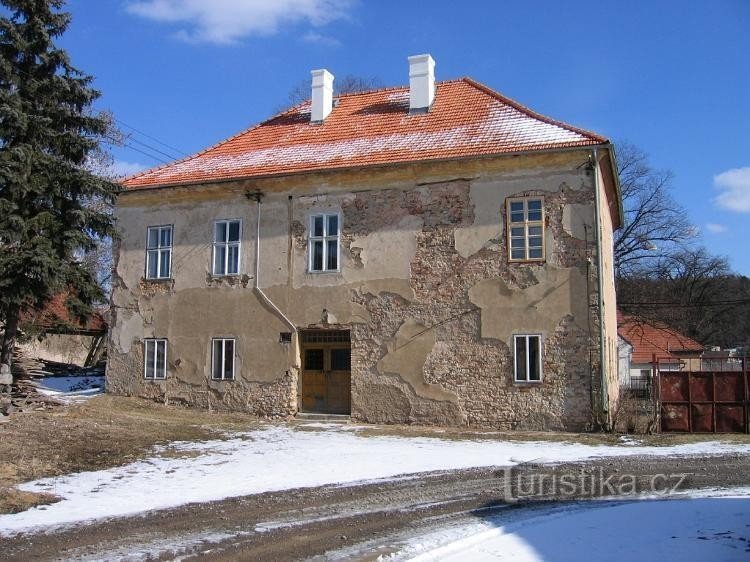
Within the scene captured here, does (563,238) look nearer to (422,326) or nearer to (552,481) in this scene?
(422,326)

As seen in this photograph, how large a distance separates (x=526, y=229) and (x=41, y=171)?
11.4 metres

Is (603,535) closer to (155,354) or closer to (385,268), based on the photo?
(385,268)

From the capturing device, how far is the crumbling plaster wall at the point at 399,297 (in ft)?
55.9

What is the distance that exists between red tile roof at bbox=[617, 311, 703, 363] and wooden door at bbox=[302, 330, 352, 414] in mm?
27983

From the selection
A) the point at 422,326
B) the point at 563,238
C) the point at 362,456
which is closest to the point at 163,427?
the point at 362,456

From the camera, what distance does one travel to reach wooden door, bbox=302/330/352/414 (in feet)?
63.1

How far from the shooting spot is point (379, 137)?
20000mm

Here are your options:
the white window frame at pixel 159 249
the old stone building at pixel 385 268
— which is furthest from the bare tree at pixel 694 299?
the white window frame at pixel 159 249

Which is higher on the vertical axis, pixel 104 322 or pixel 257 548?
pixel 104 322

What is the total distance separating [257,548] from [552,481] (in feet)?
16.4

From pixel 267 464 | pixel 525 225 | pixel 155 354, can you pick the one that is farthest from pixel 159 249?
pixel 267 464

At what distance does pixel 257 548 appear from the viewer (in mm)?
6758

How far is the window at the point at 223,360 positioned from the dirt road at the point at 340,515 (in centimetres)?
1000

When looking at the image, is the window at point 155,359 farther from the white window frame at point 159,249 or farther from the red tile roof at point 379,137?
the red tile roof at point 379,137
